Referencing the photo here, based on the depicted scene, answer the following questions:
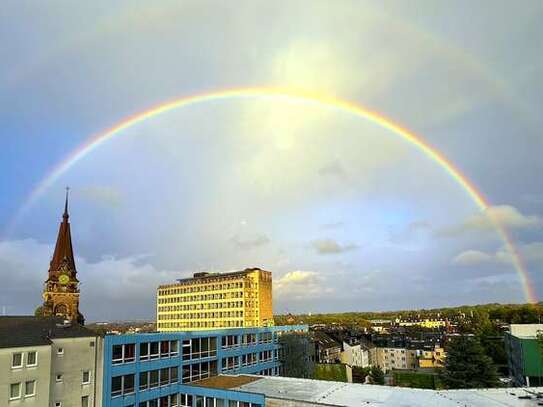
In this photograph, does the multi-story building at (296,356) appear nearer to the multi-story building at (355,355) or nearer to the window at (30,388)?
the window at (30,388)

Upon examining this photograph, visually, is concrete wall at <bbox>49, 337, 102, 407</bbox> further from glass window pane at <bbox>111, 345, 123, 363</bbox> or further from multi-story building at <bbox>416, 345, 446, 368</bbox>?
multi-story building at <bbox>416, 345, 446, 368</bbox>

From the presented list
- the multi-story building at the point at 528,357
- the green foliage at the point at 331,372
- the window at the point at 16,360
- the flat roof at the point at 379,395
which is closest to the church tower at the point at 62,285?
the green foliage at the point at 331,372

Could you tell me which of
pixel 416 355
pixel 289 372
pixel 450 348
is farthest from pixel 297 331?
pixel 416 355

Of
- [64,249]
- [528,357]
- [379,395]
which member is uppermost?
[64,249]

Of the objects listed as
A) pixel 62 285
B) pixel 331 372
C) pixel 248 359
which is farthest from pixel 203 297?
pixel 248 359

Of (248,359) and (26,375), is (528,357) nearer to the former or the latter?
(248,359)

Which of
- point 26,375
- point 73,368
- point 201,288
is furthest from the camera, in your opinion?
point 201,288

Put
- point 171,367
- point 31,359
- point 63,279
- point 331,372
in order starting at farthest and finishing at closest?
point 63,279 < point 331,372 < point 171,367 < point 31,359

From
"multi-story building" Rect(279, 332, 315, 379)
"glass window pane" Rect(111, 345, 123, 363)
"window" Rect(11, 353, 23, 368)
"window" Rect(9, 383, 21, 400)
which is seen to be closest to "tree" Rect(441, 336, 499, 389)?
"multi-story building" Rect(279, 332, 315, 379)
